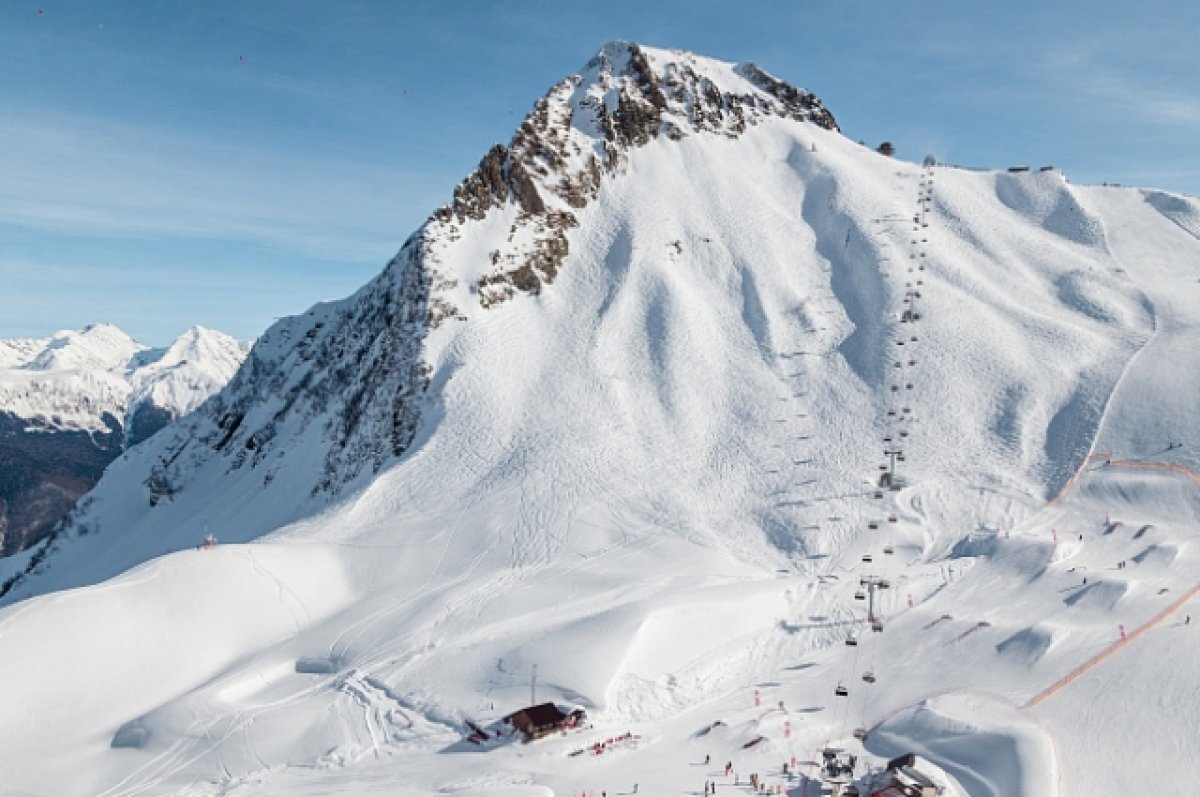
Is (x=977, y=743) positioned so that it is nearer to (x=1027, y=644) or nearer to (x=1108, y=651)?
(x=1027, y=644)

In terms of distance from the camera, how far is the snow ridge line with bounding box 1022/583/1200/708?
37.1m

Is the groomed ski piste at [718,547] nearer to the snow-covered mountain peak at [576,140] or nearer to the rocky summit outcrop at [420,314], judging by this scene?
the rocky summit outcrop at [420,314]

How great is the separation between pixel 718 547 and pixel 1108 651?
82.2 ft

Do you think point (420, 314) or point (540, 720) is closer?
point (540, 720)

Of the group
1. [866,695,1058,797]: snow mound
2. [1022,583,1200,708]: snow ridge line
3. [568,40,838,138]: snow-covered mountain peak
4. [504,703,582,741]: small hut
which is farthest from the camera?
[568,40,838,138]: snow-covered mountain peak

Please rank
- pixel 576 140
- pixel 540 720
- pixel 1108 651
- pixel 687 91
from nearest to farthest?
1. pixel 540 720
2. pixel 1108 651
3. pixel 576 140
4. pixel 687 91

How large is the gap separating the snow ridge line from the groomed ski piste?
0.27 meters

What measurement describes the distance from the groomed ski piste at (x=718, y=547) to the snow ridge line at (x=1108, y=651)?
0.90 ft

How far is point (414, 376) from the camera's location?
77.3 meters

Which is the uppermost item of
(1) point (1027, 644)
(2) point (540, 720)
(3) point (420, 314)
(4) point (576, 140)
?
(4) point (576, 140)

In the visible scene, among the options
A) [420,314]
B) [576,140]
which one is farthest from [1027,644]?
[576,140]

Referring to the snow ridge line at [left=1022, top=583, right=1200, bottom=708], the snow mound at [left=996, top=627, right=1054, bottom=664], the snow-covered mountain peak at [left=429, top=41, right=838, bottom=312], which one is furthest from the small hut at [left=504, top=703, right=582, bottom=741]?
→ the snow-covered mountain peak at [left=429, top=41, right=838, bottom=312]

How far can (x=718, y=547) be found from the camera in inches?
2280

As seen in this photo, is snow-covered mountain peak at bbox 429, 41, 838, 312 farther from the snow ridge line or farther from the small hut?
the snow ridge line
